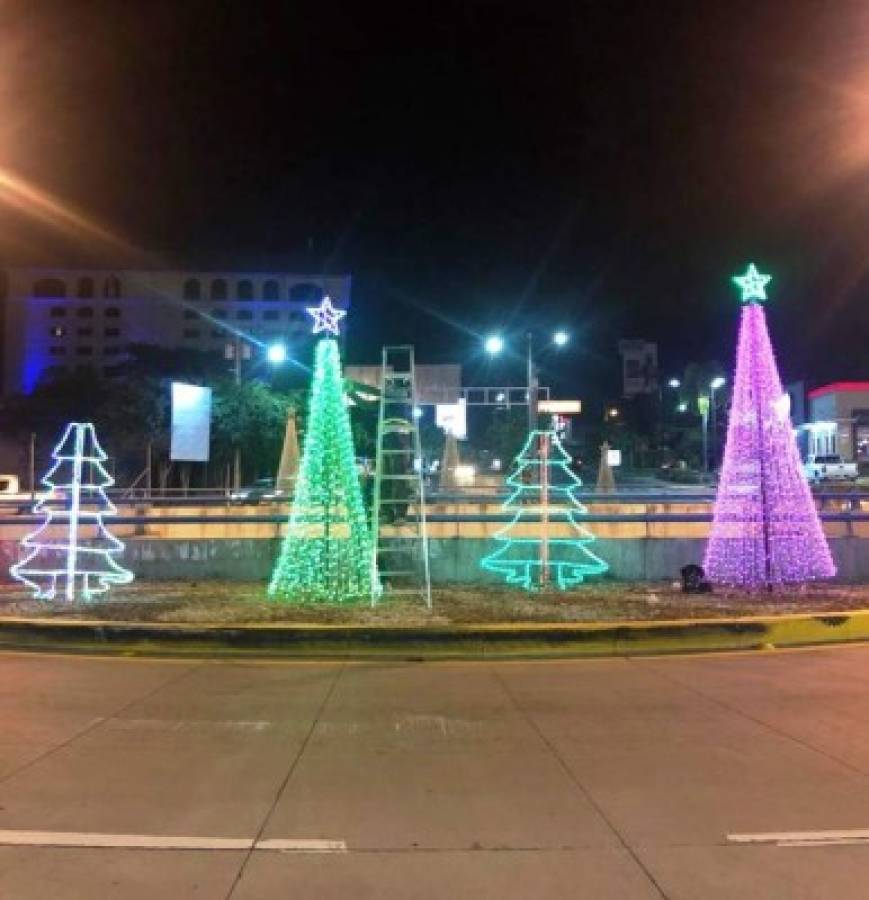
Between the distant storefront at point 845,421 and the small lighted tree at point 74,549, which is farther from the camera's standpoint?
the distant storefront at point 845,421

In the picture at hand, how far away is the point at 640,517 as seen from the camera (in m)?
19.1

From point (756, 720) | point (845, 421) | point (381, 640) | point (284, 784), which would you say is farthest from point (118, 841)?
point (845, 421)

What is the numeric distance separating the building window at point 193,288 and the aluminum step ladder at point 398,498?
418 feet

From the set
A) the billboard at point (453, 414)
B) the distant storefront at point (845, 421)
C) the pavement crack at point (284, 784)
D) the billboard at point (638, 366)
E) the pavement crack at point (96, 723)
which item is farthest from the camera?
the billboard at point (638, 366)

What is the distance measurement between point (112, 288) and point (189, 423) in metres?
131

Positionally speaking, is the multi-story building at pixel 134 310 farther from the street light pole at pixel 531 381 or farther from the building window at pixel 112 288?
the street light pole at pixel 531 381

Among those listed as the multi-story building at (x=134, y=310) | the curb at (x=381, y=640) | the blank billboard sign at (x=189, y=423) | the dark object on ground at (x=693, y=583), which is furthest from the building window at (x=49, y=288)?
the curb at (x=381, y=640)

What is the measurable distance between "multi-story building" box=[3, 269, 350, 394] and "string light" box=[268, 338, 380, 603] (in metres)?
121

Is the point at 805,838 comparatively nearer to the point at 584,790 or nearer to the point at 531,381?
the point at 584,790

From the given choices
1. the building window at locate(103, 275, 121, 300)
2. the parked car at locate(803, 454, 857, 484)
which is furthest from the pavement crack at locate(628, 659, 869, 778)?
the building window at locate(103, 275, 121, 300)

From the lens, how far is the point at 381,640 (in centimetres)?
1174

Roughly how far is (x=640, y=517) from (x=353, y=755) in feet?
42.0

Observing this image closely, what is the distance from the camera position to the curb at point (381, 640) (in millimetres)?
11711

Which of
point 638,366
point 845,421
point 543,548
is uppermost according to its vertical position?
point 638,366
